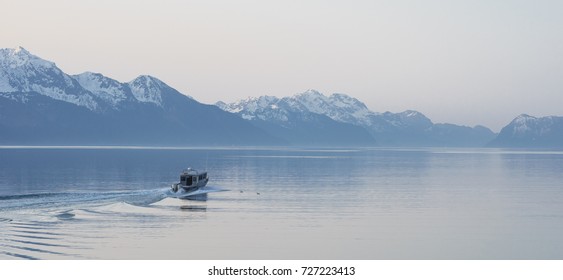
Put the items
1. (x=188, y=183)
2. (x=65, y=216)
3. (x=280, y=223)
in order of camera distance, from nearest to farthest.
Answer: (x=280, y=223) → (x=65, y=216) → (x=188, y=183)

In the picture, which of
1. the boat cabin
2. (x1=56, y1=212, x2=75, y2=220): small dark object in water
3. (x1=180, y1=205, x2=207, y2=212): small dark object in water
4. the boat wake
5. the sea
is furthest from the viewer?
the boat cabin

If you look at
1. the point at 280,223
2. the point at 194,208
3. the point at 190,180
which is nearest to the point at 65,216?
the point at 194,208

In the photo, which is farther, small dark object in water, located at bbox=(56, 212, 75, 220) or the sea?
small dark object in water, located at bbox=(56, 212, 75, 220)

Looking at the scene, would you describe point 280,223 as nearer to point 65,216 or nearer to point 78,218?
point 78,218

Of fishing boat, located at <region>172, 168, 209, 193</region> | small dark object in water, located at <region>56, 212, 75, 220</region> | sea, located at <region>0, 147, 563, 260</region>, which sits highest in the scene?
fishing boat, located at <region>172, 168, 209, 193</region>

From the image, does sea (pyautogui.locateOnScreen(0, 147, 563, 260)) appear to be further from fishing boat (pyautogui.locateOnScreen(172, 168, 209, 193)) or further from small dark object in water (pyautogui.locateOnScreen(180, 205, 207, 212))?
fishing boat (pyautogui.locateOnScreen(172, 168, 209, 193))

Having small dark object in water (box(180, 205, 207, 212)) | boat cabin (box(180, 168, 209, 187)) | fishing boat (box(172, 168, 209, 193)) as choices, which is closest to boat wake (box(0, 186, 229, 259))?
small dark object in water (box(180, 205, 207, 212))

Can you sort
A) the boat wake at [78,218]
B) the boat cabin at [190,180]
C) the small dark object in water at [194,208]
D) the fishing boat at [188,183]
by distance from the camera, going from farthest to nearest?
1. the boat cabin at [190,180]
2. the fishing boat at [188,183]
3. the small dark object in water at [194,208]
4. the boat wake at [78,218]

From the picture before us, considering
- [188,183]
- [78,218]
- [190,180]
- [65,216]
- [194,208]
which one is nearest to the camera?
[78,218]

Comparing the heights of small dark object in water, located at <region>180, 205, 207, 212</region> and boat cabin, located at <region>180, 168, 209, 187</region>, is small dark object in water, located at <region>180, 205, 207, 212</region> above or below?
below

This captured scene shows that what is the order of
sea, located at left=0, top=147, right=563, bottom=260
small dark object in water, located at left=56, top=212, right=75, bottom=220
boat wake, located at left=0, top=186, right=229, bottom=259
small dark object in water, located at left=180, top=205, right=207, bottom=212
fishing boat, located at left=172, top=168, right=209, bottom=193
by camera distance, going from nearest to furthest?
1. boat wake, located at left=0, top=186, right=229, bottom=259
2. sea, located at left=0, top=147, right=563, bottom=260
3. small dark object in water, located at left=56, top=212, right=75, bottom=220
4. small dark object in water, located at left=180, top=205, right=207, bottom=212
5. fishing boat, located at left=172, top=168, right=209, bottom=193

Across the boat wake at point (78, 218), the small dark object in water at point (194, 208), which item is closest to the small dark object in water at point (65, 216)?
the boat wake at point (78, 218)

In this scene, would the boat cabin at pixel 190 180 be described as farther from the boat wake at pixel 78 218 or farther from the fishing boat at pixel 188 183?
the boat wake at pixel 78 218
